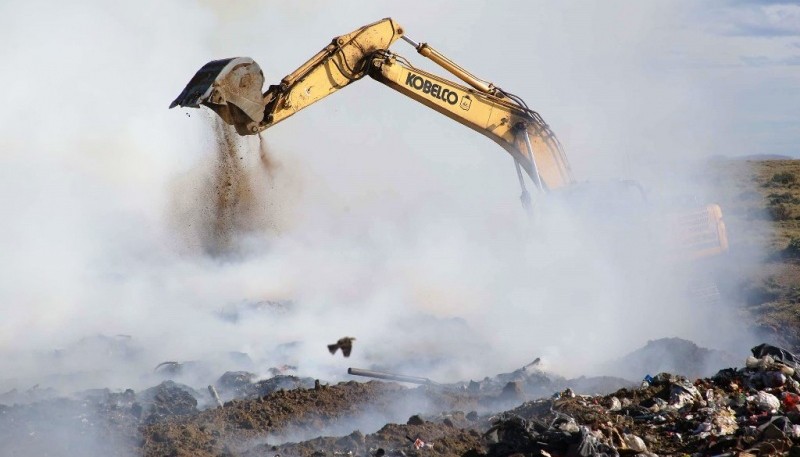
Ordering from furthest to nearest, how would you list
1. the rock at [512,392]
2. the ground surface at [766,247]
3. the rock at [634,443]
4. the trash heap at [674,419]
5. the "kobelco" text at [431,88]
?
the ground surface at [766,247] < the "kobelco" text at [431,88] < the rock at [512,392] < the rock at [634,443] < the trash heap at [674,419]

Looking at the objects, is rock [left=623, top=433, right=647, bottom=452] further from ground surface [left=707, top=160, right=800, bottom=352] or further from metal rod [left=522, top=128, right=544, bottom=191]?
ground surface [left=707, top=160, right=800, bottom=352]

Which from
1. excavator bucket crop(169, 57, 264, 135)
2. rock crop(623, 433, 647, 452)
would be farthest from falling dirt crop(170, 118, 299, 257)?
rock crop(623, 433, 647, 452)

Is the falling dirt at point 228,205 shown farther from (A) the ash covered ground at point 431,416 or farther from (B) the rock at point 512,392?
(B) the rock at point 512,392

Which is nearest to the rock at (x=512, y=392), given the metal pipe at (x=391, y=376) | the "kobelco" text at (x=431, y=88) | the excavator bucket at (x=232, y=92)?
the metal pipe at (x=391, y=376)

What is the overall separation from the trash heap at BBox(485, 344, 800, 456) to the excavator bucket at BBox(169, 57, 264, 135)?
14.3ft

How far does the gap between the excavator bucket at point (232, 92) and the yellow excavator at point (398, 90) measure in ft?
0.04

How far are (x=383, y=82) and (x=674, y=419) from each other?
5.92 m

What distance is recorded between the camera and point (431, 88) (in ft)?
44.1

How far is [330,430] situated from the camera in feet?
35.4

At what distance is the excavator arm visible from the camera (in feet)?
36.2

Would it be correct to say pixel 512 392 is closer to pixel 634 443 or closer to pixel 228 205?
pixel 634 443

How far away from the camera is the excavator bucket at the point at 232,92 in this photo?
1077 cm

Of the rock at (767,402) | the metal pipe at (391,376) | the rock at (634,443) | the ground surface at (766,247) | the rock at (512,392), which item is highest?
the ground surface at (766,247)

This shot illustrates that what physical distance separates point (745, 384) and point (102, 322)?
10.2 meters
